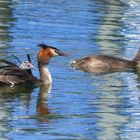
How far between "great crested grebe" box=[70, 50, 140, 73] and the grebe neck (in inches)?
43.3

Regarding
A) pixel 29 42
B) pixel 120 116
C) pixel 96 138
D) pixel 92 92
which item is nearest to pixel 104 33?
pixel 29 42

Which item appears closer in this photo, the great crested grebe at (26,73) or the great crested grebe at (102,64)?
the great crested grebe at (26,73)

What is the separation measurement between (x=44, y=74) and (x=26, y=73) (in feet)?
0.98

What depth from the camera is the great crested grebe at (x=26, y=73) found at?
15617 millimetres

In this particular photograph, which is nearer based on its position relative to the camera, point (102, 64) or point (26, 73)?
point (26, 73)

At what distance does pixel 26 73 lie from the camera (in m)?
15.8

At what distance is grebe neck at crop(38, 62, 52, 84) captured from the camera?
15711mm

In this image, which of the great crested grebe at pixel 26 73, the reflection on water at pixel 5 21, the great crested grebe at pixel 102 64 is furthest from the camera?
the reflection on water at pixel 5 21

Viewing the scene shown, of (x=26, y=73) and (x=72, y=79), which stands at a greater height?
(x=26, y=73)

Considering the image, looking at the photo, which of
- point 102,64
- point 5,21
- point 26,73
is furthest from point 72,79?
point 5,21

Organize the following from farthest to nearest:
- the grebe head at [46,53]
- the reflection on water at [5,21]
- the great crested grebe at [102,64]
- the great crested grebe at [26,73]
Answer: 1. the reflection on water at [5,21]
2. the great crested grebe at [102,64]
3. the grebe head at [46,53]
4. the great crested grebe at [26,73]

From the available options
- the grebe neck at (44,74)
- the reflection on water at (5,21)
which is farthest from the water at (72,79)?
the grebe neck at (44,74)

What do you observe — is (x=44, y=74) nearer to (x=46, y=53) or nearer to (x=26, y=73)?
(x=26, y=73)

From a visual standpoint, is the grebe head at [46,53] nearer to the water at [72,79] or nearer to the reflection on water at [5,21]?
the water at [72,79]
